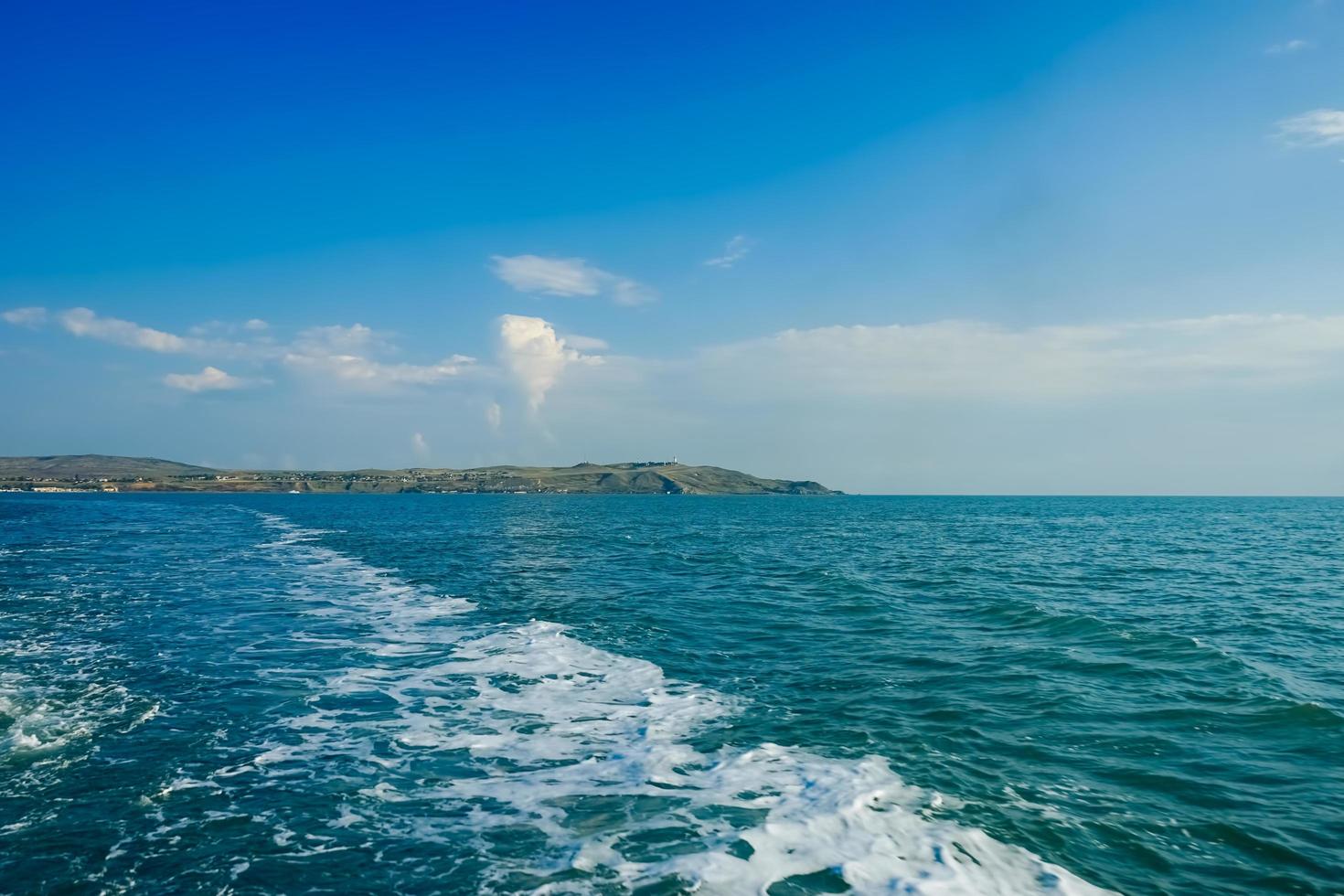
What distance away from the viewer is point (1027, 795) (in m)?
13.2

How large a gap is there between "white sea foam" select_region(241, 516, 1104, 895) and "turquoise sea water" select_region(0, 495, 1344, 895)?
0.07 metres

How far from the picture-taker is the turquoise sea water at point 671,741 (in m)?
10.7

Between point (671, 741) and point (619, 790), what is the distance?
2.77 meters

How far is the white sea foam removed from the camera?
10625 millimetres

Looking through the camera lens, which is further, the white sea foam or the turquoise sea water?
the turquoise sea water

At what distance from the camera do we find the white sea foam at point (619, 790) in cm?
1062

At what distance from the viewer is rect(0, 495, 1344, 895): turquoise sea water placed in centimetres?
1074

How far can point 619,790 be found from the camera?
529 inches

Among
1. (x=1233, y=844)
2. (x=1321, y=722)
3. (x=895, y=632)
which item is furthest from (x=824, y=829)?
(x=895, y=632)

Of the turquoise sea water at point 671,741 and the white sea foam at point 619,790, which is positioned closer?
the white sea foam at point 619,790

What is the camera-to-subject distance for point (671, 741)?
52.6 feet

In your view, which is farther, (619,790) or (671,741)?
(671,741)

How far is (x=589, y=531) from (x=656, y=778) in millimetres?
78744

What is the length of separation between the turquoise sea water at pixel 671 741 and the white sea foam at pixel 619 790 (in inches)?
2.9
